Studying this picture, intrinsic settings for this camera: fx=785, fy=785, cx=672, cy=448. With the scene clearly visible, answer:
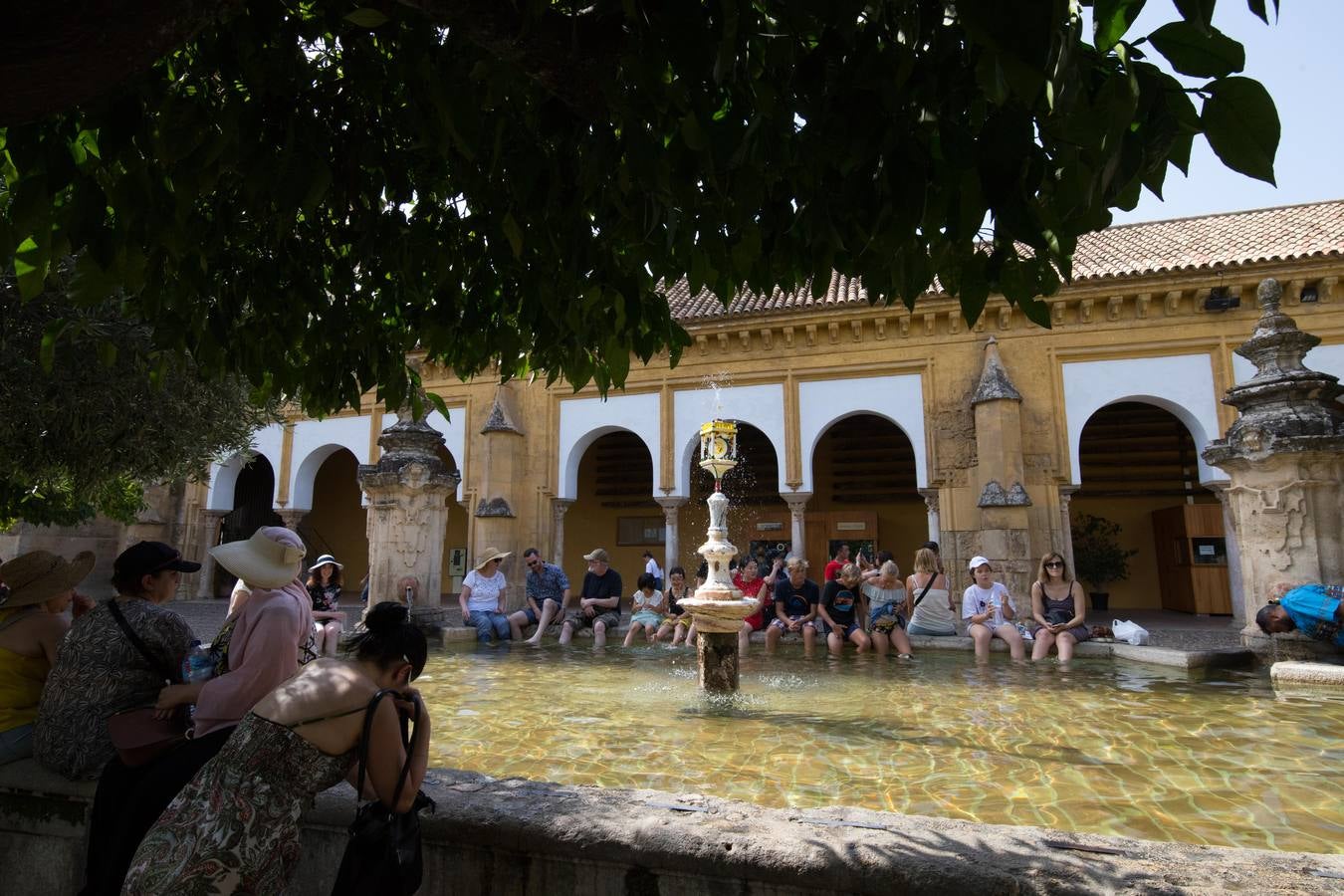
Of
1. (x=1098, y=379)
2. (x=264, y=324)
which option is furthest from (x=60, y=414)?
(x=1098, y=379)

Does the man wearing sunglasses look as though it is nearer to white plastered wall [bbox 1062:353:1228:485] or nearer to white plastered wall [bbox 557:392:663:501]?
white plastered wall [bbox 557:392:663:501]

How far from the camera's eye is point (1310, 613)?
23.3 feet

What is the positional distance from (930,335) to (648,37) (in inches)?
582

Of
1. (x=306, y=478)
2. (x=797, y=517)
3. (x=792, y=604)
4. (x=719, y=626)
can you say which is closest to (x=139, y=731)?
(x=719, y=626)

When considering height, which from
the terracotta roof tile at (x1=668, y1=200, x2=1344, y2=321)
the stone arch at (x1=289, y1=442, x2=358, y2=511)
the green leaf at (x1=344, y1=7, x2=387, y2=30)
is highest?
the terracotta roof tile at (x1=668, y1=200, x2=1344, y2=321)

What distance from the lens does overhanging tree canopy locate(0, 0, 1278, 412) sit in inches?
57.1

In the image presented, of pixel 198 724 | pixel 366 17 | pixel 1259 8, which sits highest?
pixel 366 17

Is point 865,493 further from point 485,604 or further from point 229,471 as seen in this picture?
point 229,471

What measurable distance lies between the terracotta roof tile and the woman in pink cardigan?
1142 cm

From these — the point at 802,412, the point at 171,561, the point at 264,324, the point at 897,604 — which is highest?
the point at 802,412

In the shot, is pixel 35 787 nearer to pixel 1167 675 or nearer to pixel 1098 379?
pixel 1167 675

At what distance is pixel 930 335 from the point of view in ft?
51.2

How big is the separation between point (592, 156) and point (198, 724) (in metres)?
2.29

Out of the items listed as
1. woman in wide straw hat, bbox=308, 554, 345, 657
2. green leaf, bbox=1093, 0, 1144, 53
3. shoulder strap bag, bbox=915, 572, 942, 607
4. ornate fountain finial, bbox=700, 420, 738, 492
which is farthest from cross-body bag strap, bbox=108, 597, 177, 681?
shoulder strap bag, bbox=915, 572, 942, 607
